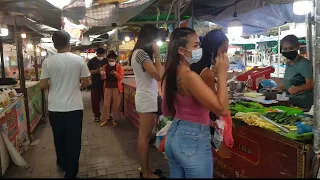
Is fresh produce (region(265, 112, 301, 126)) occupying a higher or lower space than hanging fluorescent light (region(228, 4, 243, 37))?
lower

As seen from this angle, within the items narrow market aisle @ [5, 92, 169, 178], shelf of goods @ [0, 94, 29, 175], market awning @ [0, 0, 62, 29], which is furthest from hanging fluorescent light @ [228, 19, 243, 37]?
shelf of goods @ [0, 94, 29, 175]

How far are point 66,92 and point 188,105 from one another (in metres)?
2.02

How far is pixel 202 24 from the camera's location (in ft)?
26.5

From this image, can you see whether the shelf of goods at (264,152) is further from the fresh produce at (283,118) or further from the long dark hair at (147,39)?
the long dark hair at (147,39)

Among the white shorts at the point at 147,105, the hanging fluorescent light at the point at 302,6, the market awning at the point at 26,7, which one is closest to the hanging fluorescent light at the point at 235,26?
the hanging fluorescent light at the point at 302,6

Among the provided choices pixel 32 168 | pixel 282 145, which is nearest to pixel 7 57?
pixel 32 168

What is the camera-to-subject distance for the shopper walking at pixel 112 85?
23.4ft

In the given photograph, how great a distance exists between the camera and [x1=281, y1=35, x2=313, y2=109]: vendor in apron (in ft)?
12.5

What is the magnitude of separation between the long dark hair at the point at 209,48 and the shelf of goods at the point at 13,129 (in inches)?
119

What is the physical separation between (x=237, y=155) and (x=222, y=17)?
541 cm

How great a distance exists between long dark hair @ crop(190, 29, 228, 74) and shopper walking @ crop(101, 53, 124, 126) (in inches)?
177

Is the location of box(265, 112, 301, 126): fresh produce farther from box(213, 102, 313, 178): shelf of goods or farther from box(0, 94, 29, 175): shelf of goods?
Result: box(0, 94, 29, 175): shelf of goods

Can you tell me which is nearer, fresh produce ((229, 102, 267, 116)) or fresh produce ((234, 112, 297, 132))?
fresh produce ((234, 112, 297, 132))

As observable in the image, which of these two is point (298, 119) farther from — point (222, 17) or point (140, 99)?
point (222, 17)
